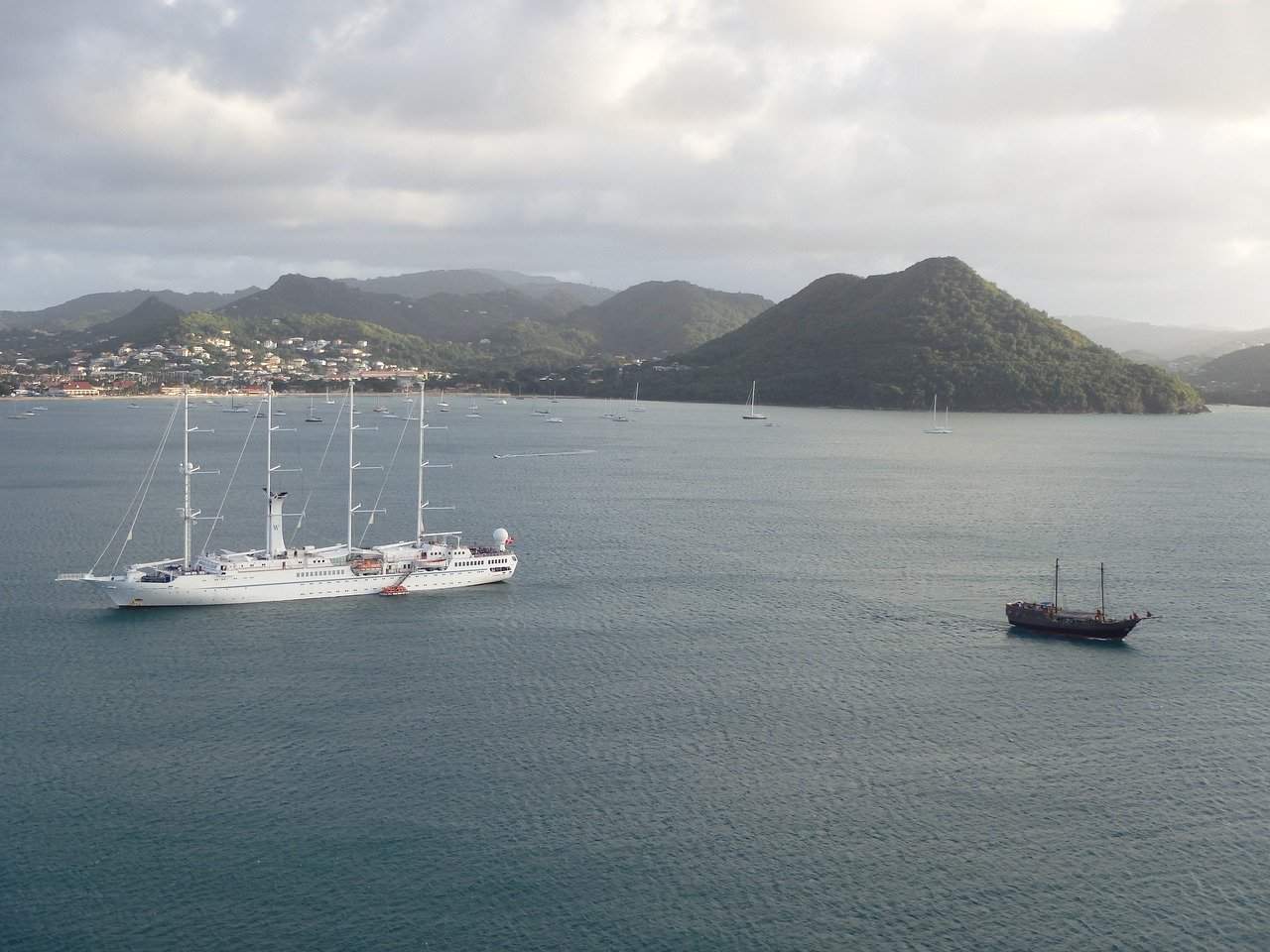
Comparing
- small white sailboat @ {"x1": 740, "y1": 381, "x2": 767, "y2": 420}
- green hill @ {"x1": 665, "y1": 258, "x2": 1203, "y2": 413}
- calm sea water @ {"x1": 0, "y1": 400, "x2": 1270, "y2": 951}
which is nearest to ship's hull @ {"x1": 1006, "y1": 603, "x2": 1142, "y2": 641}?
calm sea water @ {"x1": 0, "y1": 400, "x2": 1270, "y2": 951}

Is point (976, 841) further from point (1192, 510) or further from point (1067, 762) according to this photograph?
point (1192, 510)

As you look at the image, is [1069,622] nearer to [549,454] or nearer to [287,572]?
[287,572]

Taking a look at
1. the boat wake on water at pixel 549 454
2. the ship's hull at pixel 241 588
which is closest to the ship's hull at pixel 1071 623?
the ship's hull at pixel 241 588

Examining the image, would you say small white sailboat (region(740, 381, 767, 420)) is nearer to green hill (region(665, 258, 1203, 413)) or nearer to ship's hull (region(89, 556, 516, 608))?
green hill (region(665, 258, 1203, 413))

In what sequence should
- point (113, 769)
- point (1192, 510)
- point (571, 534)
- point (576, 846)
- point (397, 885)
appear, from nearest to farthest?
1. point (397, 885)
2. point (576, 846)
3. point (113, 769)
4. point (571, 534)
5. point (1192, 510)

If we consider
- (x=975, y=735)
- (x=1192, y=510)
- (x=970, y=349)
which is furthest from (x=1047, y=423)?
(x=975, y=735)

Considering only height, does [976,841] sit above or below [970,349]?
below

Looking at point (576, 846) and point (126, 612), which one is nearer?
point (576, 846)
